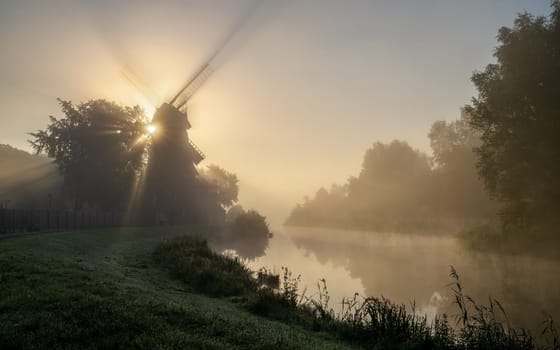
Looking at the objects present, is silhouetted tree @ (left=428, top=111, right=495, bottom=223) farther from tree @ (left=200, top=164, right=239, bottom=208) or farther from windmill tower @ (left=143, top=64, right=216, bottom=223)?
tree @ (left=200, top=164, right=239, bottom=208)

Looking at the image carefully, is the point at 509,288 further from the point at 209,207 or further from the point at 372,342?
the point at 209,207

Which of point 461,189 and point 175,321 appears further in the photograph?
point 461,189

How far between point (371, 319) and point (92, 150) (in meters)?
52.2

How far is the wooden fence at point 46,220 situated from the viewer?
3528 centimetres

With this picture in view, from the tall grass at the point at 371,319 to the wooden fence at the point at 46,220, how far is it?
2396 cm

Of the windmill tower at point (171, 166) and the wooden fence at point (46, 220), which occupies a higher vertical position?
the windmill tower at point (171, 166)

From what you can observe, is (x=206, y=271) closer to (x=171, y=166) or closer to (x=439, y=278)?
(x=439, y=278)

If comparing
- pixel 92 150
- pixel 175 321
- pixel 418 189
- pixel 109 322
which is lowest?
pixel 109 322

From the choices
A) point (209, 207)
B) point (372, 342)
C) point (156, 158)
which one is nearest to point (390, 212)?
point (209, 207)

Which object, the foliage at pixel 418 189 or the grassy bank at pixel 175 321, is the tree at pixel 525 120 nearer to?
the grassy bank at pixel 175 321

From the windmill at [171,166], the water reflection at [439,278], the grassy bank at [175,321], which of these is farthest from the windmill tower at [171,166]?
the grassy bank at [175,321]

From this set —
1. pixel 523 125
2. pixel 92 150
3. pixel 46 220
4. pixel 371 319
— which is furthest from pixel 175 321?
pixel 92 150

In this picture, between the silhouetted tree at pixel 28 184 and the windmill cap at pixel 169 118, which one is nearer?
the silhouetted tree at pixel 28 184

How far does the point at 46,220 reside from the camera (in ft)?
133
